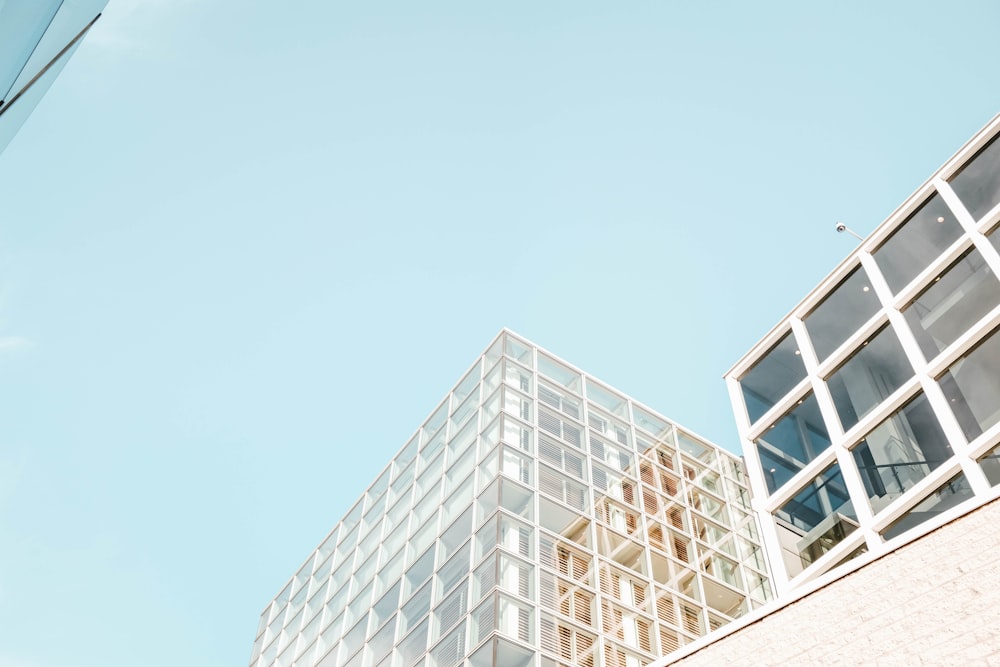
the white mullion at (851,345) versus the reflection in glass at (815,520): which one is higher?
the white mullion at (851,345)

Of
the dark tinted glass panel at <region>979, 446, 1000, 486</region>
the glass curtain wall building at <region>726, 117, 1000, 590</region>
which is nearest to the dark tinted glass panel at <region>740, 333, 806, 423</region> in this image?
the glass curtain wall building at <region>726, 117, 1000, 590</region>

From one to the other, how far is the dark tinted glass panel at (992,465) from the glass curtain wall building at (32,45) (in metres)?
16.6

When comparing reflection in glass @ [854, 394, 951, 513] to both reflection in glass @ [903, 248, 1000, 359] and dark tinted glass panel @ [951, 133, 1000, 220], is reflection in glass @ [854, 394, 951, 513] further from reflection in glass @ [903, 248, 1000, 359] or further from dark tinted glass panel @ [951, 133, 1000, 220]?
dark tinted glass panel @ [951, 133, 1000, 220]

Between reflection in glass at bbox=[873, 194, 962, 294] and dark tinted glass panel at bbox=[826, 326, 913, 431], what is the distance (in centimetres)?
168

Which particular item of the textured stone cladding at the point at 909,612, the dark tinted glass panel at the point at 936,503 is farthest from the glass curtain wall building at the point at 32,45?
the dark tinted glass panel at the point at 936,503

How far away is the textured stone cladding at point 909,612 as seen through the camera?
7.15m

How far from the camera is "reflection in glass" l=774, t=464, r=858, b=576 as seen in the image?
67.1 ft

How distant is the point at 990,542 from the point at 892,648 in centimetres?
116

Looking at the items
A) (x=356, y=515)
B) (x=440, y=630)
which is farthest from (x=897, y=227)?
(x=356, y=515)

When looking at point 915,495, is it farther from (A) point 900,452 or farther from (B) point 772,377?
(B) point 772,377

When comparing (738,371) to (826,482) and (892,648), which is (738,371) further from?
(892,648)

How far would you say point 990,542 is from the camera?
750cm

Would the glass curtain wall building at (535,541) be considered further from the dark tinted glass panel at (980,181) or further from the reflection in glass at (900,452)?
the dark tinted glass panel at (980,181)

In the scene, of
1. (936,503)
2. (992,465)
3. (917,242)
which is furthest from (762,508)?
(917,242)
